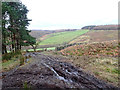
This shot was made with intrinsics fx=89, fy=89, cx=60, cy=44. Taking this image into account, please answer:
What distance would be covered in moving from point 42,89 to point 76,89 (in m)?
1.54

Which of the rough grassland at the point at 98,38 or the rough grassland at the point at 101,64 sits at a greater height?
the rough grassland at the point at 98,38

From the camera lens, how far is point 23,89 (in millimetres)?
3941

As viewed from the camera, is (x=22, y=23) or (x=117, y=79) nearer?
(x=117, y=79)

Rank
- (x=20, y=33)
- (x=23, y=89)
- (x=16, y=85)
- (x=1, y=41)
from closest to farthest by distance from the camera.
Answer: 1. (x=23, y=89)
2. (x=16, y=85)
3. (x=1, y=41)
4. (x=20, y=33)

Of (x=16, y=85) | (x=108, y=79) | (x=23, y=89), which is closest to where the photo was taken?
(x=23, y=89)

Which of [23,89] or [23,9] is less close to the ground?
[23,9]

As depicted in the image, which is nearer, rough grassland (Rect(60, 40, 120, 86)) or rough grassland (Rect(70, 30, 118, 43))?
rough grassland (Rect(60, 40, 120, 86))

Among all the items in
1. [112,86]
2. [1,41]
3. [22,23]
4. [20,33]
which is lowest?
[112,86]

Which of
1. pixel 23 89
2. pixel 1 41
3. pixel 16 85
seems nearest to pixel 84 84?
pixel 23 89

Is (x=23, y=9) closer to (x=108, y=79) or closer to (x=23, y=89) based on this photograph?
(x=23, y=89)

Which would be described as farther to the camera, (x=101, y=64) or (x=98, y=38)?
(x=98, y=38)

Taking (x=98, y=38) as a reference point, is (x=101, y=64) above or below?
below

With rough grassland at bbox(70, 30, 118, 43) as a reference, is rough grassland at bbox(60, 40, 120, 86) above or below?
below

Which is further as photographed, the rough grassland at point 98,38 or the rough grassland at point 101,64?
the rough grassland at point 98,38
